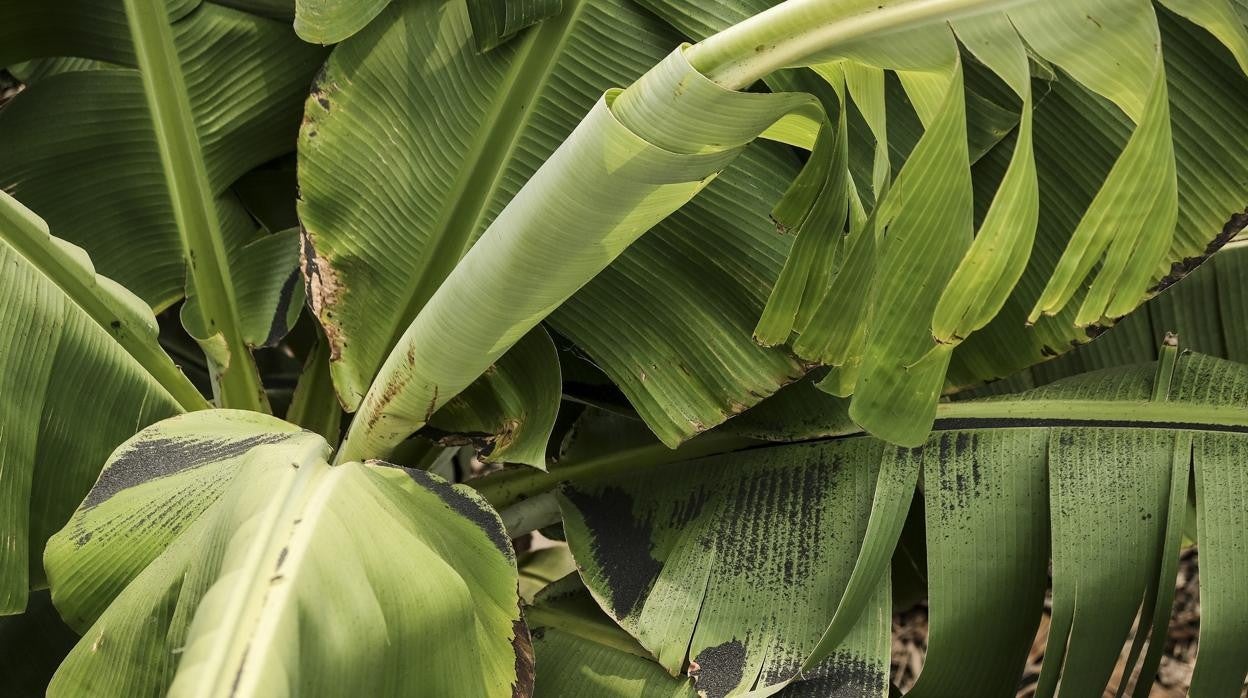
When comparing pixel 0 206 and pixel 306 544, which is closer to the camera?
pixel 306 544

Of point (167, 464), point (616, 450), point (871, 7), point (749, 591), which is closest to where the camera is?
point (871, 7)

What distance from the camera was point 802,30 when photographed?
0.36m

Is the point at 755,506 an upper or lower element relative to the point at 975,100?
lower

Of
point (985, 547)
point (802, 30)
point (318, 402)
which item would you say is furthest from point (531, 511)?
point (802, 30)

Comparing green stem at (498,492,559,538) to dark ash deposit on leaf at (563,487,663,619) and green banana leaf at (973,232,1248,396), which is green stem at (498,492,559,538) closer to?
dark ash deposit on leaf at (563,487,663,619)

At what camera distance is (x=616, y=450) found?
0.77 metres

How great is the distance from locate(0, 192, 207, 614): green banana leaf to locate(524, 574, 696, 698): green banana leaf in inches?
12.6

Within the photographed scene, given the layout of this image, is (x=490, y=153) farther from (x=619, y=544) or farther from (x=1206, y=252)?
(x=1206, y=252)

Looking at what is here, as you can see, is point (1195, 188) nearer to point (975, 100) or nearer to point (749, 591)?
point (975, 100)

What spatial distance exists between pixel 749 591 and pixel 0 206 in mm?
569

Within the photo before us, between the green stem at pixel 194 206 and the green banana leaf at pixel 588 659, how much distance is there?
304mm

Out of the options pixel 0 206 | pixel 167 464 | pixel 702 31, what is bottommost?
pixel 167 464

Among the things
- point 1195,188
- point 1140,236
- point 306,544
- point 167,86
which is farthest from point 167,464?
point 1195,188

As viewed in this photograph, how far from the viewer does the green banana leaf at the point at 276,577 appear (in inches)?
15.1
